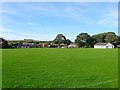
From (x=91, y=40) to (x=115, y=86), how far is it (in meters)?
142

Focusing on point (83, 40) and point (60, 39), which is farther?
point (60, 39)

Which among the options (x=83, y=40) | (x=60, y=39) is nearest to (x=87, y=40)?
(x=83, y=40)

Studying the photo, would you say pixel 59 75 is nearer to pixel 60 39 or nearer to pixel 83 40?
pixel 83 40

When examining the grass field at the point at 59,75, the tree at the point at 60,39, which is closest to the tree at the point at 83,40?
the tree at the point at 60,39

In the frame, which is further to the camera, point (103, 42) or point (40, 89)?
point (103, 42)

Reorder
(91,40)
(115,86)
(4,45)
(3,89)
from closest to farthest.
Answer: (3,89)
(115,86)
(4,45)
(91,40)

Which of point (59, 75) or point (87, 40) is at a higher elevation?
point (87, 40)

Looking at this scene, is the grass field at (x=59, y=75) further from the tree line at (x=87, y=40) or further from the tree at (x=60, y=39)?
the tree at (x=60, y=39)

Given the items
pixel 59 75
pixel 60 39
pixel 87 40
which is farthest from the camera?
pixel 60 39

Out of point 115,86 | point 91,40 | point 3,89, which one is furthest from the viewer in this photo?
point 91,40

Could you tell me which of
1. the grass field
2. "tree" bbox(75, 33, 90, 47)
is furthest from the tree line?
the grass field

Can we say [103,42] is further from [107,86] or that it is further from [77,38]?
[107,86]

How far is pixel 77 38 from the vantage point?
15188cm

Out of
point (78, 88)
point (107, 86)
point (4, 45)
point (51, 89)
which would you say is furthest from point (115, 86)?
point (4, 45)
